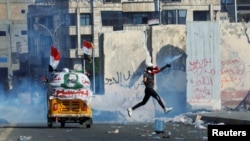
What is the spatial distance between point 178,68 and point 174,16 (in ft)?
138

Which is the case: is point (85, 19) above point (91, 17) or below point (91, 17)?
below

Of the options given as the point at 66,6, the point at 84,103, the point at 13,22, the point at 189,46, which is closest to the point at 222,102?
the point at 189,46

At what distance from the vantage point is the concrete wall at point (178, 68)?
116ft

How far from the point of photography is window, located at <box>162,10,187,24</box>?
7788cm

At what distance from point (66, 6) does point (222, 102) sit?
38561mm

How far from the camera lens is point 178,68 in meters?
36.5

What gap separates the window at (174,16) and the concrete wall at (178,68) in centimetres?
4082

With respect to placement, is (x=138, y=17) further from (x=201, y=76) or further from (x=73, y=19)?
(x=201, y=76)

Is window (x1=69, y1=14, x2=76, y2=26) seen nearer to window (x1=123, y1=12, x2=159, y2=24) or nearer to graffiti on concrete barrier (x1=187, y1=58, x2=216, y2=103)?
window (x1=123, y1=12, x2=159, y2=24)

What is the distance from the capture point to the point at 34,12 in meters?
72.2

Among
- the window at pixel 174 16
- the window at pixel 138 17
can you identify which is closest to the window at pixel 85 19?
the window at pixel 138 17

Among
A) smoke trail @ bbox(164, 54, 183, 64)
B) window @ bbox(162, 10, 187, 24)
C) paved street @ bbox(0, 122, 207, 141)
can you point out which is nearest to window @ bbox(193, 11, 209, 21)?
window @ bbox(162, 10, 187, 24)

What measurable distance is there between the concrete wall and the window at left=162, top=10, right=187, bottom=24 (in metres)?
40.8

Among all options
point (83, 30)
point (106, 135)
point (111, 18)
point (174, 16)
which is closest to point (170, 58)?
point (106, 135)
